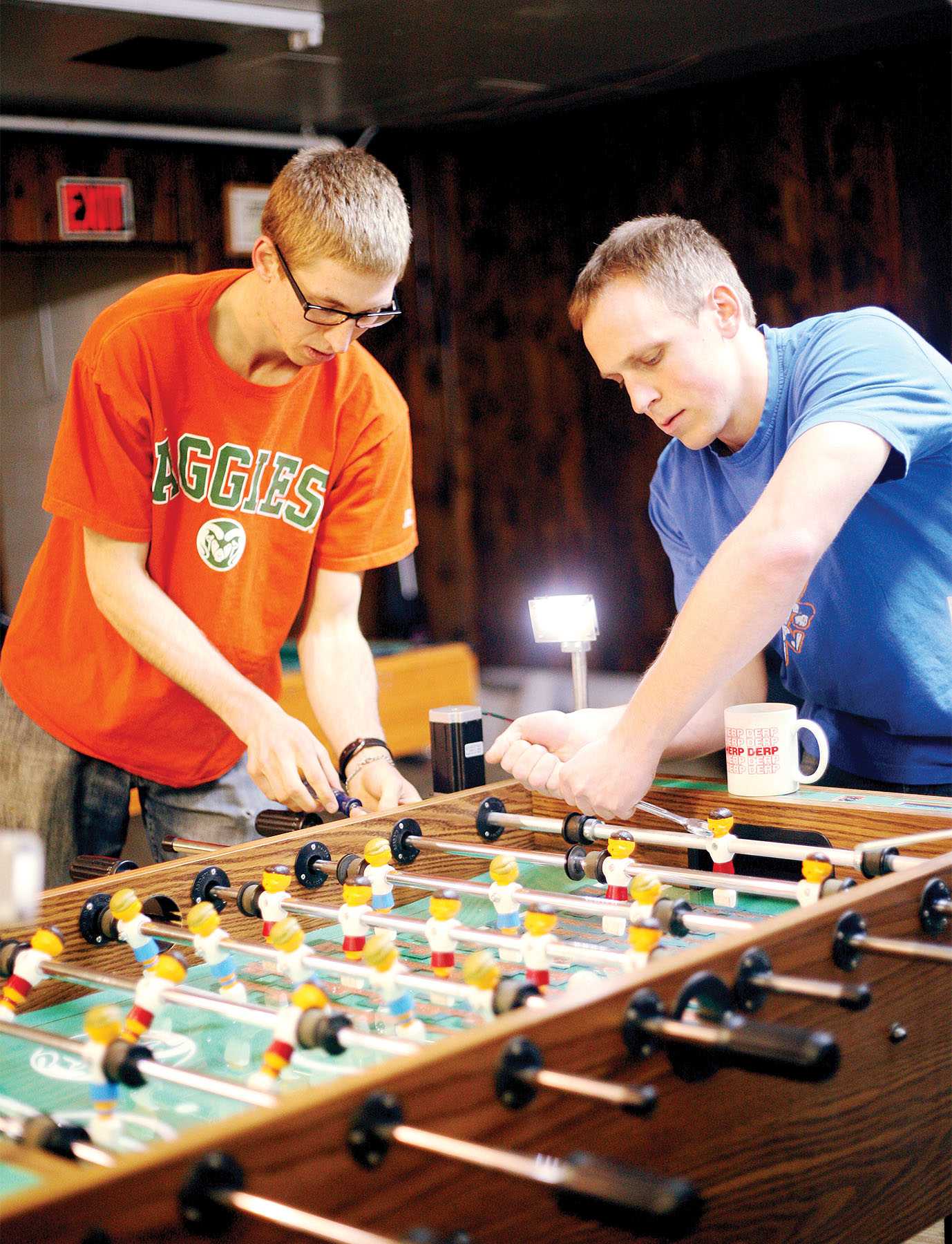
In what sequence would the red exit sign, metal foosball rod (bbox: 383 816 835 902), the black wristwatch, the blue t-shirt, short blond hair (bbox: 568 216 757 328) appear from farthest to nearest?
the red exit sign → the black wristwatch → short blond hair (bbox: 568 216 757 328) → the blue t-shirt → metal foosball rod (bbox: 383 816 835 902)

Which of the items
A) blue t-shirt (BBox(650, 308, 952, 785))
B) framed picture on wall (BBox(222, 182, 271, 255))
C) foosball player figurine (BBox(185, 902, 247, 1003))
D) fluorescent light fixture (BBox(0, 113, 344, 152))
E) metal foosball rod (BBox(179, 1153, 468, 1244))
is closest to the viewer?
metal foosball rod (BBox(179, 1153, 468, 1244))

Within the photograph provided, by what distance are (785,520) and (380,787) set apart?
793mm

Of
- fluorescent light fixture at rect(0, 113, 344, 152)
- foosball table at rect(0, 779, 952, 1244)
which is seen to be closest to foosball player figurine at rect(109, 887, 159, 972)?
foosball table at rect(0, 779, 952, 1244)

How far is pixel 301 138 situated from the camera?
6637mm

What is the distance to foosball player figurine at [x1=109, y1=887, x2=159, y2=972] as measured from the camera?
1436 mm

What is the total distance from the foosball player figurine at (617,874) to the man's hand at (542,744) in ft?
0.75

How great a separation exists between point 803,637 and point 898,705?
0.55 feet

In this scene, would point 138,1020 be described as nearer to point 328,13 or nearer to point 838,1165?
point 838,1165

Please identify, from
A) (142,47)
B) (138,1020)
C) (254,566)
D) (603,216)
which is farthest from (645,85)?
(138,1020)

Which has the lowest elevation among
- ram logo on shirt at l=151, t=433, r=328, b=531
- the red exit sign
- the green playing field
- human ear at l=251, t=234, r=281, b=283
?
the green playing field

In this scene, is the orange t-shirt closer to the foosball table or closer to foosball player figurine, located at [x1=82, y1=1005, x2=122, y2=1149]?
the foosball table

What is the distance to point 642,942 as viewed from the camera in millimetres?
1265

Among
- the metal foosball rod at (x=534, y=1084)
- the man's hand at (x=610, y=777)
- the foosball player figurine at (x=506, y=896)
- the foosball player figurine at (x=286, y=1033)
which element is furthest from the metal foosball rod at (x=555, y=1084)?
the man's hand at (x=610, y=777)

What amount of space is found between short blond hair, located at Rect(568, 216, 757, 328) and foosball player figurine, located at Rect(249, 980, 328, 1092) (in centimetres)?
109
